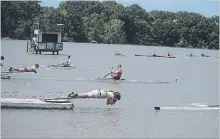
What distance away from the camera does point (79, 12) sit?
160500 mm

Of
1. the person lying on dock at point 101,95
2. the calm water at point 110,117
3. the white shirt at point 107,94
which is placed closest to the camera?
the calm water at point 110,117

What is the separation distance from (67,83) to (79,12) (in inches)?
4882

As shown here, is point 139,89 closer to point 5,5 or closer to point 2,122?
point 2,122

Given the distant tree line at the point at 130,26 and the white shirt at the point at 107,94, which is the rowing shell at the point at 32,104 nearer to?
the white shirt at the point at 107,94

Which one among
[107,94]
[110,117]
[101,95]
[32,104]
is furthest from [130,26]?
[32,104]

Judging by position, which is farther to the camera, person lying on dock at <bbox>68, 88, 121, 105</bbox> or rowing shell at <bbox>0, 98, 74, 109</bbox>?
person lying on dock at <bbox>68, 88, 121, 105</bbox>

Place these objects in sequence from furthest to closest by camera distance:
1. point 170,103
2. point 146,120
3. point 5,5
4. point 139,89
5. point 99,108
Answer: point 5,5 → point 139,89 → point 170,103 → point 99,108 → point 146,120

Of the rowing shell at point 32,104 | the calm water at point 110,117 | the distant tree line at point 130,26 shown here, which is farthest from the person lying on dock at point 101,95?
the distant tree line at point 130,26

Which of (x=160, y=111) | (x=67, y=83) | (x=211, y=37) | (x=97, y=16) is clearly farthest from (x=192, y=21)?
(x=160, y=111)


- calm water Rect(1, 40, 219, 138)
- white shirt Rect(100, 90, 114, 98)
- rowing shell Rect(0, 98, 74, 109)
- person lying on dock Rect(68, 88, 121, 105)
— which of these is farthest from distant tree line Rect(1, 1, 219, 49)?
rowing shell Rect(0, 98, 74, 109)

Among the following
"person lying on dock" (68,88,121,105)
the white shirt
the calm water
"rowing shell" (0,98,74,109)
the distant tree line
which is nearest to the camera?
the calm water

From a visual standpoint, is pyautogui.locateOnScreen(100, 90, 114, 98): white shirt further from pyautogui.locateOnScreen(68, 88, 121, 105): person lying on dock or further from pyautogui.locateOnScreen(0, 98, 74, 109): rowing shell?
pyautogui.locateOnScreen(0, 98, 74, 109): rowing shell

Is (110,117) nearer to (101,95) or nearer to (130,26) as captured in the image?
(101,95)

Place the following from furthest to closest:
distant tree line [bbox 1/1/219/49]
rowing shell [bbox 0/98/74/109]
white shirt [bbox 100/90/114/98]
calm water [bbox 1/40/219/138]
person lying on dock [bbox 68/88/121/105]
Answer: distant tree line [bbox 1/1/219/49], white shirt [bbox 100/90/114/98], person lying on dock [bbox 68/88/121/105], rowing shell [bbox 0/98/74/109], calm water [bbox 1/40/219/138]
